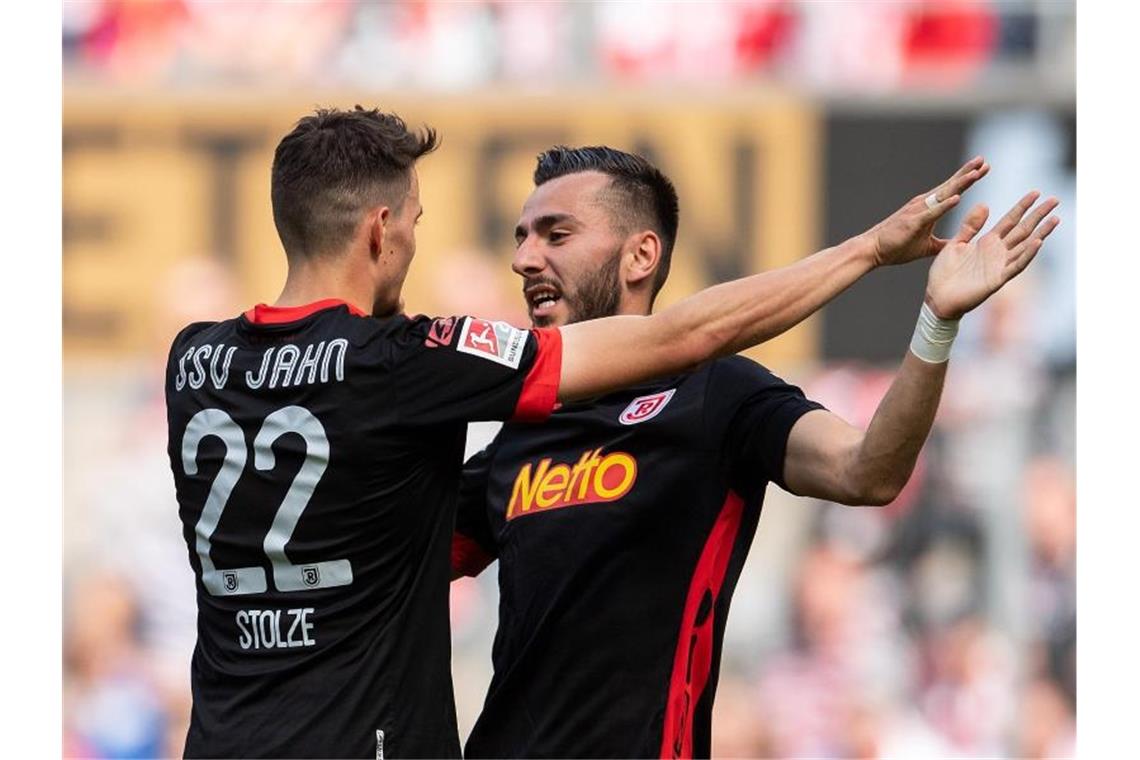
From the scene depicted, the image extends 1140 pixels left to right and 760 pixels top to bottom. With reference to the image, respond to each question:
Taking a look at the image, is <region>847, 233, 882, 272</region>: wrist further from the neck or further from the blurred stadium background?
the blurred stadium background

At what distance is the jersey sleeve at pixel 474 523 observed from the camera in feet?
15.1

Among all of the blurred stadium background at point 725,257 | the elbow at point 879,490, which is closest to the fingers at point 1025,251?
the elbow at point 879,490

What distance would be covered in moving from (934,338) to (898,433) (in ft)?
0.82

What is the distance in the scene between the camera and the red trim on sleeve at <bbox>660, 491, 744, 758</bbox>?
13.5 ft

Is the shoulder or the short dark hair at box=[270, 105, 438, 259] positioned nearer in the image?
the short dark hair at box=[270, 105, 438, 259]

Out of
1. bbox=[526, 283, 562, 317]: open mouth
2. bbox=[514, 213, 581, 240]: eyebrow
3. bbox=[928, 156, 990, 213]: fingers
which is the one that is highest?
bbox=[514, 213, 581, 240]: eyebrow

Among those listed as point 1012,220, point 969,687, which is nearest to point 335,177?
point 1012,220

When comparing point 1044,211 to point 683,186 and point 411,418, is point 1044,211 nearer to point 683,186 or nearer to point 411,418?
point 411,418

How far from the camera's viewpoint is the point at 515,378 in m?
3.58

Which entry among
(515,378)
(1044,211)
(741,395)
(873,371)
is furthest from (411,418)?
(873,371)

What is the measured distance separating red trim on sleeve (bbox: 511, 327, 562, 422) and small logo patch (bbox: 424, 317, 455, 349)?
20cm

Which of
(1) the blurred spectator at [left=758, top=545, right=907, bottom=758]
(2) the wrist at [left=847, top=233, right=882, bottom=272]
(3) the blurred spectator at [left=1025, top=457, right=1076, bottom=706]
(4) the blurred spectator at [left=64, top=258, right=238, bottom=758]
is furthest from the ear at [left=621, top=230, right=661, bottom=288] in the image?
(3) the blurred spectator at [left=1025, top=457, right=1076, bottom=706]

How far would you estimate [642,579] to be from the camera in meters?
4.14

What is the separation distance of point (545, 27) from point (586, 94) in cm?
57
